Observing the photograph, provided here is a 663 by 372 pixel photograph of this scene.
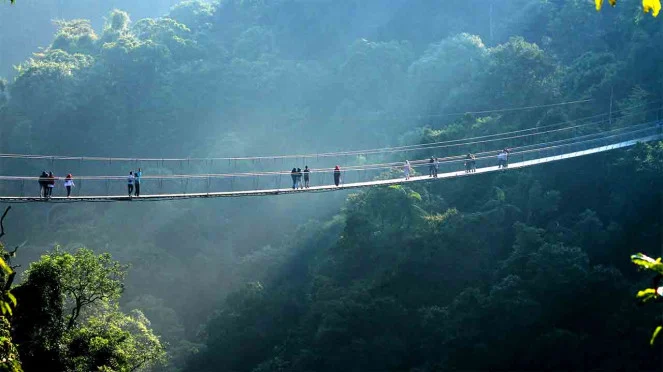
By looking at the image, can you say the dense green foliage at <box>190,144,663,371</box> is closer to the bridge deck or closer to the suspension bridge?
the suspension bridge

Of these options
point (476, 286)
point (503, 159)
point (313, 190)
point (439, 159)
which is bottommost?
point (476, 286)

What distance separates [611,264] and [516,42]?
28.3ft

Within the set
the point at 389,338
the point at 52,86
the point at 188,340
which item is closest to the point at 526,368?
the point at 389,338

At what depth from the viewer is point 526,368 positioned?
18875 mm

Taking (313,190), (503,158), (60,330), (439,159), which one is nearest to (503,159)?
(503,158)

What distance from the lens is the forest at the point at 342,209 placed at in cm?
1909

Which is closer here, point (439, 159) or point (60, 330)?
point (60, 330)

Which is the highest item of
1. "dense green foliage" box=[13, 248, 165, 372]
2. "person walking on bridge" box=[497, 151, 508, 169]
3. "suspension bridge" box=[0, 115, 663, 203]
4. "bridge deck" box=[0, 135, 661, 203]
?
"suspension bridge" box=[0, 115, 663, 203]

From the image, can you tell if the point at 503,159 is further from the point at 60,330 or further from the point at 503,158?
the point at 60,330

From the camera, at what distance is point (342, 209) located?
24.5 metres

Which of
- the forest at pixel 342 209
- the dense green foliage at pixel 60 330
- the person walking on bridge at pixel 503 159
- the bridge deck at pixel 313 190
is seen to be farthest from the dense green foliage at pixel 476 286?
the dense green foliage at pixel 60 330

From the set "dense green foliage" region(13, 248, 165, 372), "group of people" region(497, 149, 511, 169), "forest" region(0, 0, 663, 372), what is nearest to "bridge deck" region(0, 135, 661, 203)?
"group of people" region(497, 149, 511, 169)

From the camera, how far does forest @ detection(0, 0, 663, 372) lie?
19.1 meters

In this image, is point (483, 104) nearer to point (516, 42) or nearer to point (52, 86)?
point (516, 42)
